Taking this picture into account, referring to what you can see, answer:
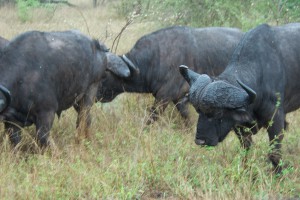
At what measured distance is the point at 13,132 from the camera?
6516 mm

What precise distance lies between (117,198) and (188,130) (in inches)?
108

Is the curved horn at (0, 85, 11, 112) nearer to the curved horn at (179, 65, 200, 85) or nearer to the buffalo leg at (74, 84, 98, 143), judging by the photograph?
the buffalo leg at (74, 84, 98, 143)

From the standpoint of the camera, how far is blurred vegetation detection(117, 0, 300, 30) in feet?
41.3

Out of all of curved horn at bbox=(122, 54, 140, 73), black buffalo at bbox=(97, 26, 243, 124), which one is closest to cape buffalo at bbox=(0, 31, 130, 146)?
curved horn at bbox=(122, 54, 140, 73)

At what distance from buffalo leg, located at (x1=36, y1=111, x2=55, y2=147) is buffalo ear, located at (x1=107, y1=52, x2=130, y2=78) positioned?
2.24 metres

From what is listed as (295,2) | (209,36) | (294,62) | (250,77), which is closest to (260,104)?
(250,77)

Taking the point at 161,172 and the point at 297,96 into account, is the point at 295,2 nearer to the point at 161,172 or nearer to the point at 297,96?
the point at 297,96

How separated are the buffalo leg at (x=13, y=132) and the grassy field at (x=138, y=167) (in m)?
0.09

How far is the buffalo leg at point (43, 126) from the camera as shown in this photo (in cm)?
645

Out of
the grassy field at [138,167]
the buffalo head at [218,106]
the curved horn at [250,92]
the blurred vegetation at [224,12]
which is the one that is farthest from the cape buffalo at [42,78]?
the blurred vegetation at [224,12]

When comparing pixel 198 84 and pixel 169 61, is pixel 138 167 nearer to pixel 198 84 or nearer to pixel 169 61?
pixel 198 84

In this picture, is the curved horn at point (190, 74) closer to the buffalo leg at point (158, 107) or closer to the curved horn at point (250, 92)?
the curved horn at point (250, 92)

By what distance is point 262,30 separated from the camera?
20.7 feet

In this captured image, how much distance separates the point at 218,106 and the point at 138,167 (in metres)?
1.02
